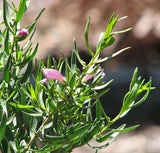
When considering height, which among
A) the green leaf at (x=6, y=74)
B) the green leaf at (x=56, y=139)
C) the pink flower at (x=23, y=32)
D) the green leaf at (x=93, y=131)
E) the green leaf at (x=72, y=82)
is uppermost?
the pink flower at (x=23, y=32)

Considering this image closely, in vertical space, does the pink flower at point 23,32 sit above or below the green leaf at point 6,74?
above

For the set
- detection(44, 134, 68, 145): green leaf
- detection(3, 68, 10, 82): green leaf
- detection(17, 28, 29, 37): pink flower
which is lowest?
detection(44, 134, 68, 145): green leaf

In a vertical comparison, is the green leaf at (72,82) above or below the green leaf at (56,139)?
above

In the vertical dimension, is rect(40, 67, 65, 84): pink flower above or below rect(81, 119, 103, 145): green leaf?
above

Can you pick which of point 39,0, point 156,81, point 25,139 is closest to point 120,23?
point 156,81

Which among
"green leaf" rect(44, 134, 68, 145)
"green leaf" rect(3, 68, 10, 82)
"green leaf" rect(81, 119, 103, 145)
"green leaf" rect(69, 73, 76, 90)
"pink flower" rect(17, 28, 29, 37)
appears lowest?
"green leaf" rect(81, 119, 103, 145)

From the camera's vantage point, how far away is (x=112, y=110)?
5.43 feet

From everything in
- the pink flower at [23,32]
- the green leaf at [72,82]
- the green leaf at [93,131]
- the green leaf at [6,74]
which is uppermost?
the pink flower at [23,32]

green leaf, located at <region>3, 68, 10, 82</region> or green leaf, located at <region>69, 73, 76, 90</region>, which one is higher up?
green leaf, located at <region>3, 68, 10, 82</region>

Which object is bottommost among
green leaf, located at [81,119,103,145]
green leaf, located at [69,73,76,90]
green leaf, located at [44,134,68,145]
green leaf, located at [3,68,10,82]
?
green leaf, located at [81,119,103,145]

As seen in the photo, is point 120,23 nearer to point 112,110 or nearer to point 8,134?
point 112,110

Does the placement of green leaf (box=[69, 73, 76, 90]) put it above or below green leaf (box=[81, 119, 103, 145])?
above

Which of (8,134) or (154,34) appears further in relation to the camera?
(154,34)

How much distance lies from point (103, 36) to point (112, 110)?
1366 millimetres
